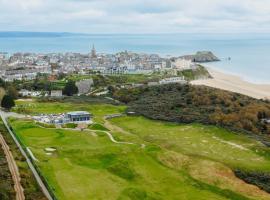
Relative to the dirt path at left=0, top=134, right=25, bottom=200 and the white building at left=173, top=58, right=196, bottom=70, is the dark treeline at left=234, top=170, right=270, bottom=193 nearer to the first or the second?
the dirt path at left=0, top=134, right=25, bottom=200

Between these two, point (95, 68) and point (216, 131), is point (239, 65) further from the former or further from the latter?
point (216, 131)

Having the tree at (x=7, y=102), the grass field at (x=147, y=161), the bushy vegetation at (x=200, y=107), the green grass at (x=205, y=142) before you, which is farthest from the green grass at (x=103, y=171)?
the tree at (x=7, y=102)

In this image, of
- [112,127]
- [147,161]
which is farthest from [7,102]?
[147,161]

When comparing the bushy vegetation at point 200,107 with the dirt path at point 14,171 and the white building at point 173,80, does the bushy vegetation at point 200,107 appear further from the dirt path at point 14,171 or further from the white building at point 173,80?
the white building at point 173,80

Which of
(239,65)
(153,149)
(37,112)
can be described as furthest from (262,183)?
(239,65)

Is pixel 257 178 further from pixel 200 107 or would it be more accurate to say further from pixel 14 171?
pixel 200 107

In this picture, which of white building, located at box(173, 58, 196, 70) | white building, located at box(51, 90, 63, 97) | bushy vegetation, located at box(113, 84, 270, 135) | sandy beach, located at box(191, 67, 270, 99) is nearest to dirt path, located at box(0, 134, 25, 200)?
bushy vegetation, located at box(113, 84, 270, 135)
